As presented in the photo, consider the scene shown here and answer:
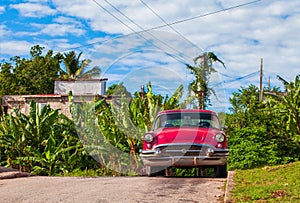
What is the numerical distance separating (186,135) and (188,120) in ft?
3.31

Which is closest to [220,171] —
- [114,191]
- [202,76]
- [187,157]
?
[187,157]

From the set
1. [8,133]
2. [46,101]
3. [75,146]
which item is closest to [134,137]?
[75,146]

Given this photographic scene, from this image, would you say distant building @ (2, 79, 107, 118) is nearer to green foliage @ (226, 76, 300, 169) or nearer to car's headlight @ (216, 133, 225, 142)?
green foliage @ (226, 76, 300, 169)

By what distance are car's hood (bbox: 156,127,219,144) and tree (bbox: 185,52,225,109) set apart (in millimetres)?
8999

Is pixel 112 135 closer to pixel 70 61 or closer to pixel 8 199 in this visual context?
pixel 8 199

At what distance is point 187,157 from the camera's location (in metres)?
10.3

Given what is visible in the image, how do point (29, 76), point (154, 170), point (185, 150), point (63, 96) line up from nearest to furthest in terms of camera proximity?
point (185, 150), point (154, 170), point (63, 96), point (29, 76)

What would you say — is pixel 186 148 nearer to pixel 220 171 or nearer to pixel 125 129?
pixel 220 171

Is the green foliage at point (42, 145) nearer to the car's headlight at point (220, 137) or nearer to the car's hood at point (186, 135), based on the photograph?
the car's hood at point (186, 135)

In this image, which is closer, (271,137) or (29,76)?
(271,137)

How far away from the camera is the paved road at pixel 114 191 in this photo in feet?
24.1

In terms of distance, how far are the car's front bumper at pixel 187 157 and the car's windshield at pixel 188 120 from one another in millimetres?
1044

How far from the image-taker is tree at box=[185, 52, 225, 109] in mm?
20667

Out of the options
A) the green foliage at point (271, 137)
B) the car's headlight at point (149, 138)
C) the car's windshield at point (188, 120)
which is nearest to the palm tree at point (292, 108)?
the green foliage at point (271, 137)
